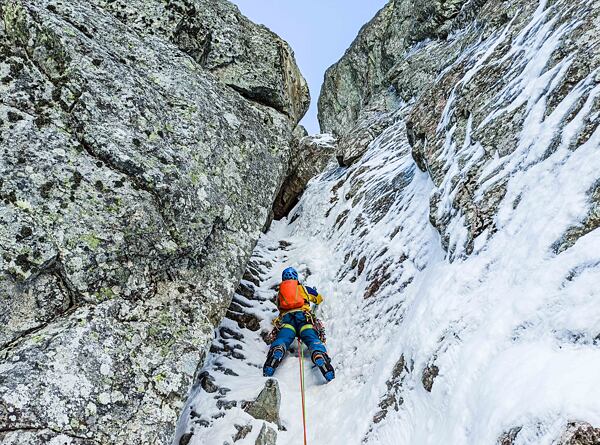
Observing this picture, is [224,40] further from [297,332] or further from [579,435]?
[579,435]

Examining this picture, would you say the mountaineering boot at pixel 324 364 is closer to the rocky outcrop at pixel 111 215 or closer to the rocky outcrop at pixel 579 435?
the rocky outcrop at pixel 111 215

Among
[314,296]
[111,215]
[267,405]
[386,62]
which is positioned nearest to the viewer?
[267,405]

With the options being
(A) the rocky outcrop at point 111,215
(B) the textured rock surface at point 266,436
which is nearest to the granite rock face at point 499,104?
(B) the textured rock surface at point 266,436

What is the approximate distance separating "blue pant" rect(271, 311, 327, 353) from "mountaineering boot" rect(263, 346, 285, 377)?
133mm

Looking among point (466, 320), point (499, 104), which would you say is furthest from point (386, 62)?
point (466, 320)

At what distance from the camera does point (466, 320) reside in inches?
222

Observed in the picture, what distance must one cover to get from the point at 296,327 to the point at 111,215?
4447mm

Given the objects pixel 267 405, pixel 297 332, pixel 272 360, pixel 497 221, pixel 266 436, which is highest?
pixel 497 221

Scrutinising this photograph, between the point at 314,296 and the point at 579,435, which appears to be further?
the point at 314,296

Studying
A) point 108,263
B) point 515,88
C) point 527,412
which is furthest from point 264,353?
point 515,88

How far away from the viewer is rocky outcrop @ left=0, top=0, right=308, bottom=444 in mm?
6320

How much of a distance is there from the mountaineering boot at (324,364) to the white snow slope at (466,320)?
5.6 inches

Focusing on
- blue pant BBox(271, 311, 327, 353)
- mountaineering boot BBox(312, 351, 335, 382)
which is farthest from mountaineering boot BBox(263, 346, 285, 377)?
mountaineering boot BBox(312, 351, 335, 382)

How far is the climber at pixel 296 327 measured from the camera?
330 inches
